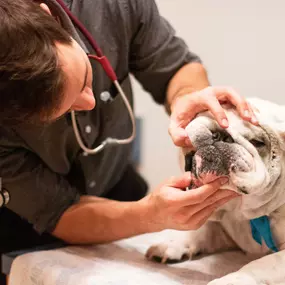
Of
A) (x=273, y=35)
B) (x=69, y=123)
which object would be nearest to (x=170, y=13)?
(x=273, y=35)

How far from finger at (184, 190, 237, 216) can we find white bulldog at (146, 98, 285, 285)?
0.02 meters

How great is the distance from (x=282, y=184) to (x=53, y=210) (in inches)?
18.8

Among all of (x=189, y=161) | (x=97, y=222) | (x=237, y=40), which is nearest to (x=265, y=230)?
(x=189, y=161)

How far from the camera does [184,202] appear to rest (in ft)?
2.59

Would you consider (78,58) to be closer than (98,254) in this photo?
Yes

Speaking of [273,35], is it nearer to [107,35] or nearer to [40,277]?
[107,35]

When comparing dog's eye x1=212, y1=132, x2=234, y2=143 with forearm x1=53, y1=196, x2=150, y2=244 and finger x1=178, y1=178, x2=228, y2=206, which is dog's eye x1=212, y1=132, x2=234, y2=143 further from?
forearm x1=53, y1=196, x2=150, y2=244

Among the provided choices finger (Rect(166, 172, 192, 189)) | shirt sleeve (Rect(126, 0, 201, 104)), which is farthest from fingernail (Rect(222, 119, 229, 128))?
shirt sleeve (Rect(126, 0, 201, 104))

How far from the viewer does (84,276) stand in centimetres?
87

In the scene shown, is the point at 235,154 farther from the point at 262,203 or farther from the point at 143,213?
the point at 143,213

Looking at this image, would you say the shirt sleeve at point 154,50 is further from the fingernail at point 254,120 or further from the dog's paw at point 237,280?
the dog's paw at point 237,280

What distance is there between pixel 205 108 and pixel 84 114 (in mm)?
330

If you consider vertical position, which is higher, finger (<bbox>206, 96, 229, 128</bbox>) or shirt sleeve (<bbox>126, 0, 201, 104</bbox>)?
finger (<bbox>206, 96, 229, 128</bbox>)

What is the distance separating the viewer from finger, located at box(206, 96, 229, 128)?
2.47 ft
